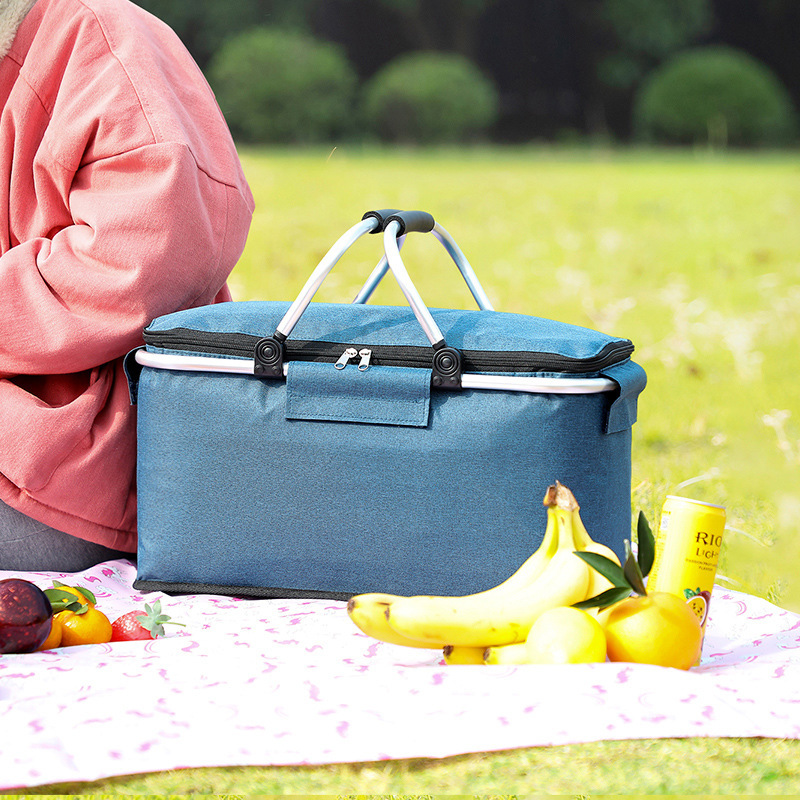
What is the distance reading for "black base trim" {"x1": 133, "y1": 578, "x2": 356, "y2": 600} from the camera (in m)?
1.85

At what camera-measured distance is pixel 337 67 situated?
12227mm

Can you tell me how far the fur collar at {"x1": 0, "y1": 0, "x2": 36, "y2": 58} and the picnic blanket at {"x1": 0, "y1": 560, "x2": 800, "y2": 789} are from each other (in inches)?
46.7

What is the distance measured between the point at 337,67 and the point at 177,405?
36.6ft

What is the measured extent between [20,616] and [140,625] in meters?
0.21

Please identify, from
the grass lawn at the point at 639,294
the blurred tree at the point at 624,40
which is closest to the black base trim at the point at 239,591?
the grass lawn at the point at 639,294

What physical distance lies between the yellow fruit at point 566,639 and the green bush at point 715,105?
12051mm

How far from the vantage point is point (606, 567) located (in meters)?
1.41

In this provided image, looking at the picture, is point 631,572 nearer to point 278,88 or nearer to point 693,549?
point 693,549

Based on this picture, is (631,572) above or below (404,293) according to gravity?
below

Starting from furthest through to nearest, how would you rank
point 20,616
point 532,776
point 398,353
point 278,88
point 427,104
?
point 427,104, point 278,88, point 398,353, point 20,616, point 532,776

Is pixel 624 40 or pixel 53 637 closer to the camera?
pixel 53 637

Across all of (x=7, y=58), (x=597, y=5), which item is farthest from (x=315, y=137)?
(x=7, y=58)

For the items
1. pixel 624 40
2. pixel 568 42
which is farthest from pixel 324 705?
pixel 624 40

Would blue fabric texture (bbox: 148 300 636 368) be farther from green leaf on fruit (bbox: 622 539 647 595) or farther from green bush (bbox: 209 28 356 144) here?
green bush (bbox: 209 28 356 144)
